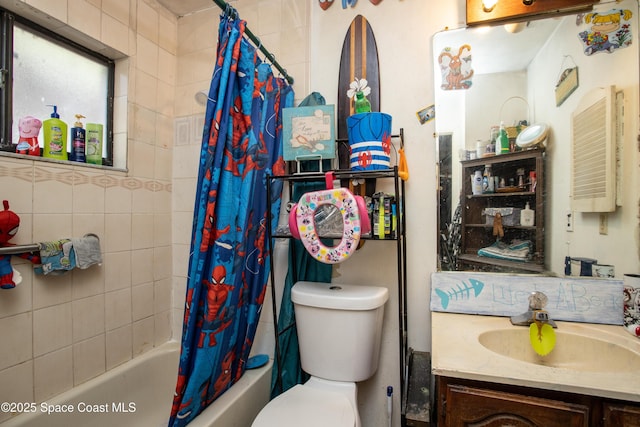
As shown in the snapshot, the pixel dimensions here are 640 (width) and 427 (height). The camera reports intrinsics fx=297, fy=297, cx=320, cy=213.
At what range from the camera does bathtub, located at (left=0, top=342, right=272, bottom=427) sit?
1.15 m

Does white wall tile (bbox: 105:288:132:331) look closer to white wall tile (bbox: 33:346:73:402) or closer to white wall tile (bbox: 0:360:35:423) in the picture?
white wall tile (bbox: 33:346:73:402)

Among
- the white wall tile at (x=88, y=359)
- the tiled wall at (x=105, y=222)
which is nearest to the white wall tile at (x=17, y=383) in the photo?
the tiled wall at (x=105, y=222)

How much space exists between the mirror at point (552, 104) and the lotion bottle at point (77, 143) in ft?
5.25

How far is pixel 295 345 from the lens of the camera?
1416mm

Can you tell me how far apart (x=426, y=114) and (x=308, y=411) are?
1.28 m

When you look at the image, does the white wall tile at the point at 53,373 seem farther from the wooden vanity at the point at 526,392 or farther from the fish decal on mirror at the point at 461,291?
the fish decal on mirror at the point at 461,291

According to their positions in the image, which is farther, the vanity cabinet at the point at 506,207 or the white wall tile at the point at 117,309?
the white wall tile at the point at 117,309

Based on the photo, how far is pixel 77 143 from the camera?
1.35 m

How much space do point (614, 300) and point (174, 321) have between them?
82.4 inches

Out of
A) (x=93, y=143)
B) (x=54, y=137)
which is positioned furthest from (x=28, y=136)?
(x=93, y=143)

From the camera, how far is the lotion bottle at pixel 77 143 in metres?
1.34

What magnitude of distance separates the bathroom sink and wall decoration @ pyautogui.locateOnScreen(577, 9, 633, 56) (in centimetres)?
103

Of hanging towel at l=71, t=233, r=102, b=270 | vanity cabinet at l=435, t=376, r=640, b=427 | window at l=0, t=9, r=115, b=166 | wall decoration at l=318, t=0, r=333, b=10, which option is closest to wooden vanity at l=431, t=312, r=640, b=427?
vanity cabinet at l=435, t=376, r=640, b=427

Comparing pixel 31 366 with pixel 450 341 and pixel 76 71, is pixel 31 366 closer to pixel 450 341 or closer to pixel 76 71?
pixel 76 71
